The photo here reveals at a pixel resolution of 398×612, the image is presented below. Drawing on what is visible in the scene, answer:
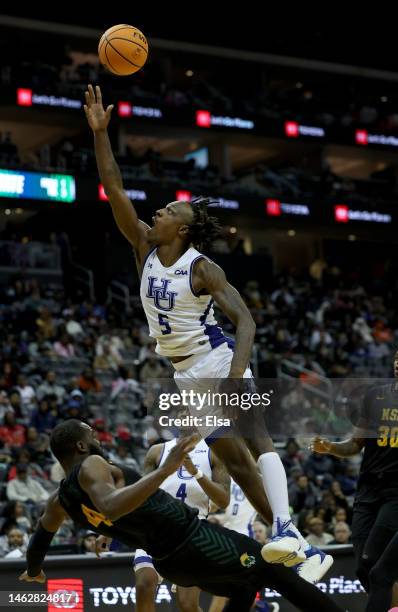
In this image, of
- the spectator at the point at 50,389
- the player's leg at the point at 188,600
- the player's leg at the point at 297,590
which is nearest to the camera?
the player's leg at the point at 297,590

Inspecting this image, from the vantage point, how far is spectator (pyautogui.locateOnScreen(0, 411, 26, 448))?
53.0 feet

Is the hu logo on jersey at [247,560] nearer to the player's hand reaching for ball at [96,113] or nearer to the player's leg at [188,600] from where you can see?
the player's leg at [188,600]

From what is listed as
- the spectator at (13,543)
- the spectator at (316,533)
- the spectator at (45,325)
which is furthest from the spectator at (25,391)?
the spectator at (316,533)

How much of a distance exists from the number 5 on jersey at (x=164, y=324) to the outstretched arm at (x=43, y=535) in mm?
1311

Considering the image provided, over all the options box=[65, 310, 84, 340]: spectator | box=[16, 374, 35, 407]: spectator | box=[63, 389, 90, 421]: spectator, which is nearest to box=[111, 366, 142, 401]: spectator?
box=[63, 389, 90, 421]: spectator

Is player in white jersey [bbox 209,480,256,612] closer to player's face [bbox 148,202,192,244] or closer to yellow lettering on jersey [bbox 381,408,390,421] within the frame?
yellow lettering on jersey [bbox 381,408,390,421]

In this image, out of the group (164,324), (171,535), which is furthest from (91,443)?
(164,324)

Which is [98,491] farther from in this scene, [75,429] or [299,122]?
[299,122]

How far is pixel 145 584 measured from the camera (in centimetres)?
826

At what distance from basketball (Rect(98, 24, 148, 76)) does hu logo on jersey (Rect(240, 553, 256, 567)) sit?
12.0ft

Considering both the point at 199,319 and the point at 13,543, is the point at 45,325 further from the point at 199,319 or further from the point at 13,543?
the point at 199,319

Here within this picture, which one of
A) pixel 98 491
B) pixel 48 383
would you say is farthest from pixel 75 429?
pixel 48 383

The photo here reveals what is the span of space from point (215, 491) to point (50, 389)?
419 inches

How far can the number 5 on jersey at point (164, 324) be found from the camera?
7258mm
